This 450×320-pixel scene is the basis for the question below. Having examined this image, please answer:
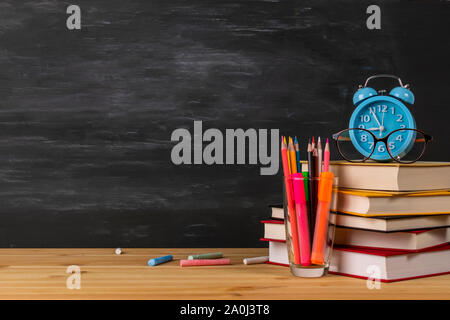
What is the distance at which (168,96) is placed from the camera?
1473 millimetres

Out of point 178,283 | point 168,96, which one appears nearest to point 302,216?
point 178,283

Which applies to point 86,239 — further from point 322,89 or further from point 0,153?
point 322,89

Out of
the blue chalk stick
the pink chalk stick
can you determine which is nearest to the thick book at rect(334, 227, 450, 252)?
the pink chalk stick

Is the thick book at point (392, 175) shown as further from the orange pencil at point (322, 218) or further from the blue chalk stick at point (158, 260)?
the blue chalk stick at point (158, 260)

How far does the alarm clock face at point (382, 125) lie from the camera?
1.10 meters

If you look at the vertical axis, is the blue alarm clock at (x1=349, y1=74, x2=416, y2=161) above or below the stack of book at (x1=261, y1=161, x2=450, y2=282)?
above

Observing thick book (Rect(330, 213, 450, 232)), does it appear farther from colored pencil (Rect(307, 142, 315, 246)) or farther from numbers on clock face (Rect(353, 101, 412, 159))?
numbers on clock face (Rect(353, 101, 412, 159))

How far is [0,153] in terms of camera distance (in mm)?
1462

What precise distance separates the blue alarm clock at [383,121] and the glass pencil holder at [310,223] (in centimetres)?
16

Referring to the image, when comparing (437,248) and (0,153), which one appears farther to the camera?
(0,153)

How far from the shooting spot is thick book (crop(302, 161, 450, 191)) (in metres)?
1.01

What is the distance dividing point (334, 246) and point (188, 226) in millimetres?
536
